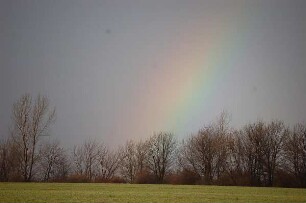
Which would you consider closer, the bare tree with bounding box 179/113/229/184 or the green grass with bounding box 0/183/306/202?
the green grass with bounding box 0/183/306/202

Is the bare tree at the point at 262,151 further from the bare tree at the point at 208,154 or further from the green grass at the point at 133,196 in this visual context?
the green grass at the point at 133,196

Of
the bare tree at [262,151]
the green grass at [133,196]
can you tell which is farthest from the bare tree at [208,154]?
the green grass at [133,196]

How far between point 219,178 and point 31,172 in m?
35.7

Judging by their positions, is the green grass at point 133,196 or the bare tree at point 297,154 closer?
the green grass at point 133,196

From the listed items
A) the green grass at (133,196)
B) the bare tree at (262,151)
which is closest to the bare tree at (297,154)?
the bare tree at (262,151)

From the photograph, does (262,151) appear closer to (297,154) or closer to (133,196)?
(297,154)

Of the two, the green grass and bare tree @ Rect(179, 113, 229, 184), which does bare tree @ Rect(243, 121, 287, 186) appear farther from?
the green grass

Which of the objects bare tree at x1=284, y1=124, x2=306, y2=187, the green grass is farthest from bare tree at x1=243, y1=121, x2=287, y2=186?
the green grass

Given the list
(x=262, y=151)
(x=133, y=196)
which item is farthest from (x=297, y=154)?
(x=133, y=196)

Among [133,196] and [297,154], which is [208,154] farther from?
[133,196]

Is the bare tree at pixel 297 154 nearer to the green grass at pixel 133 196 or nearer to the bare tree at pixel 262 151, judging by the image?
the bare tree at pixel 262 151

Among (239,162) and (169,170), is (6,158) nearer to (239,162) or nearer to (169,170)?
(169,170)

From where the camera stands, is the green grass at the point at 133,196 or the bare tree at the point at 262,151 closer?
the green grass at the point at 133,196

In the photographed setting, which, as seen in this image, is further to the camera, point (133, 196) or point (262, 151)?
point (262, 151)
